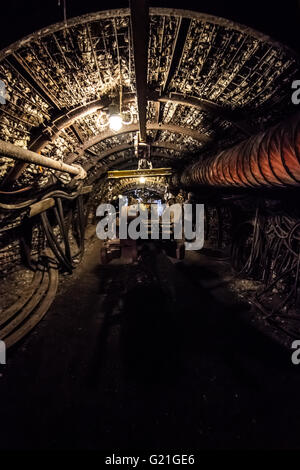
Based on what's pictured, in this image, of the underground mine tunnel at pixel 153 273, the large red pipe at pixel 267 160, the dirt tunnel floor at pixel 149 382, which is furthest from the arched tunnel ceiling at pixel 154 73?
the dirt tunnel floor at pixel 149 382

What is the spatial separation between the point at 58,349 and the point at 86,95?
227 inches

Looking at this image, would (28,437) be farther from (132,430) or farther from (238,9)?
(238,9)

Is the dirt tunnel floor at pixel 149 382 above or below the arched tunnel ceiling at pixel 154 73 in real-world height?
below

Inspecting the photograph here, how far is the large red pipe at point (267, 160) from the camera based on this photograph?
2.24 meters

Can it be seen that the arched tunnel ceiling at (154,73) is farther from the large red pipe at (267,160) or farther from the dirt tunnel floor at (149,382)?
the dirt tunnel floor at (149,382)

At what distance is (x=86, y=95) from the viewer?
4.49 metres

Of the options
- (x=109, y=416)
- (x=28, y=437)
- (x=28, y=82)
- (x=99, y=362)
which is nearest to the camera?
(x=28, y=437)

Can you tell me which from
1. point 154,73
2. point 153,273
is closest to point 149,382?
point 153,273

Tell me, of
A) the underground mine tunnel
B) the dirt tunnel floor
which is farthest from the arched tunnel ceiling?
the dirt tunnel floor

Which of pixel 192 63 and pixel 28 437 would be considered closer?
pixel 28 437

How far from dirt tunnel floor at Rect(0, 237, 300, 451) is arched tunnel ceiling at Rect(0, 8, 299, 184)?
4.74m

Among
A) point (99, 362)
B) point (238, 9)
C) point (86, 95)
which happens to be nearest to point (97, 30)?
point (86, 95)

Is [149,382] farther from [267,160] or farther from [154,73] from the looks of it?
[154,73]

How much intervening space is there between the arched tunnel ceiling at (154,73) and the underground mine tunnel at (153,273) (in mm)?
30
